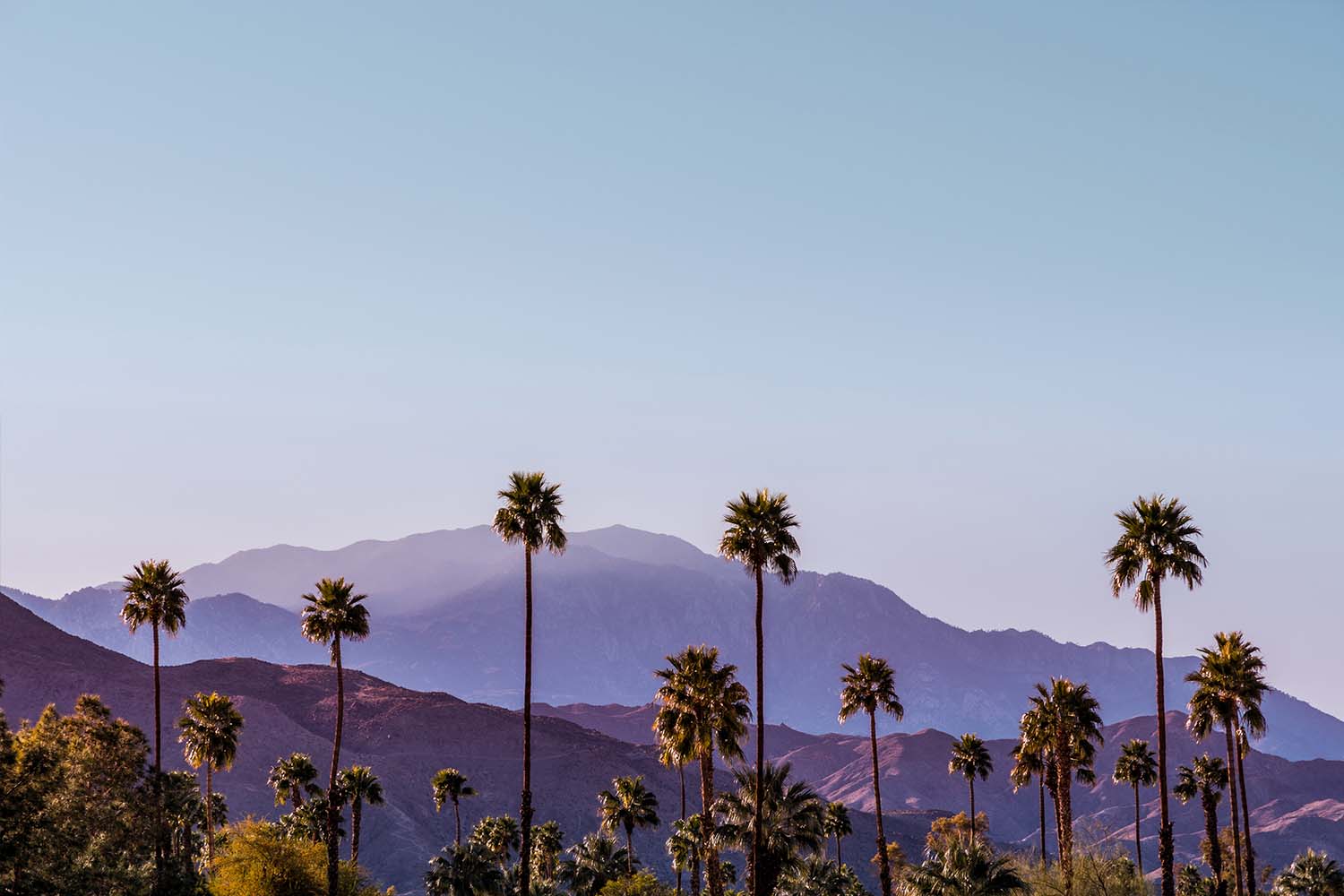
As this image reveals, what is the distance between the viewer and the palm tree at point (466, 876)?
252 ft

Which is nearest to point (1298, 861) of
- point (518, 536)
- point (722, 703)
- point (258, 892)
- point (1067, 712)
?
point (1067, 712)

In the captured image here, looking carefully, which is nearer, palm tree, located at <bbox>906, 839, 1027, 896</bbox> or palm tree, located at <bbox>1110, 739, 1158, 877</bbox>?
palm tree, located at <bbox>906, 839, 1027, 896</bbox>

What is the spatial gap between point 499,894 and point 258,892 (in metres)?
14.0

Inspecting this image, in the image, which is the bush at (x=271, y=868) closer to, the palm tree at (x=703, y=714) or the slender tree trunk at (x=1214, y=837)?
the palm tree at (x=703, y=714)

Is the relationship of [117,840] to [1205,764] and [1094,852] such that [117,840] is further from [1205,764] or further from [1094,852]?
[1205,764]

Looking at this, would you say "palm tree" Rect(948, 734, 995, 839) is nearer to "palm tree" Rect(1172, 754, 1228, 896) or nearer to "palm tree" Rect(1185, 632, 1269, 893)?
"palm tree" Rect(1172, 754, 1228, 896)

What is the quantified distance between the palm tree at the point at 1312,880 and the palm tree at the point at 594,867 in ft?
133

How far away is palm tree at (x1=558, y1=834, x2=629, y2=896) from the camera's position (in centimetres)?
8319

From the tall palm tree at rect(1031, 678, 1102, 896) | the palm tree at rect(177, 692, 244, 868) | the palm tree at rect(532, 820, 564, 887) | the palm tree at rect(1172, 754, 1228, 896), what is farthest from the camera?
the palm tree at rect(532, 820, 564, 887)

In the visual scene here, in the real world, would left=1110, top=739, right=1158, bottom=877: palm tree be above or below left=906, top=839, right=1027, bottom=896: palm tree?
above

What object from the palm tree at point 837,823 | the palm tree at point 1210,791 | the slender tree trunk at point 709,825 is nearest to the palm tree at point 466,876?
Result: the slender tree trunk at point 709,825

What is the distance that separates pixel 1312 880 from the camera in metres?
85.1

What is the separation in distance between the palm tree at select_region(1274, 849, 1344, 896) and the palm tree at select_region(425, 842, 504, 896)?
47.9 metres

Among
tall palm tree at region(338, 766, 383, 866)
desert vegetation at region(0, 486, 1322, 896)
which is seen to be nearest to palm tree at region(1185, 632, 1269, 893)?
desert vegetation at region(0, 486, 1322, 896)
